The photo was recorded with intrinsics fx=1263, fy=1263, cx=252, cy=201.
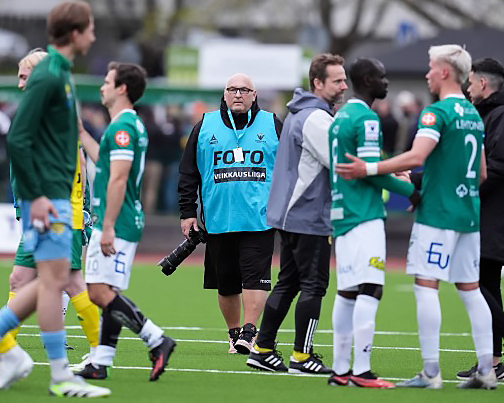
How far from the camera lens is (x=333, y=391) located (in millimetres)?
8477

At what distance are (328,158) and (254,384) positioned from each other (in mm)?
1709

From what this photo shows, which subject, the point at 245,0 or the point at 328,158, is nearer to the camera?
the point at 328,158

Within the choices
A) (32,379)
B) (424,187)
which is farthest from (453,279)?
(32,379)

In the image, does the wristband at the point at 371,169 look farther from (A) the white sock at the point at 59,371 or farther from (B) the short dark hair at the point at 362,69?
(A) the white sock at the point at 59,371

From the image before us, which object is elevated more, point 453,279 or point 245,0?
point 245,0

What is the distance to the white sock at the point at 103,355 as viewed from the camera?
8.73 m

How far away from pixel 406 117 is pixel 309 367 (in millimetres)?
17020

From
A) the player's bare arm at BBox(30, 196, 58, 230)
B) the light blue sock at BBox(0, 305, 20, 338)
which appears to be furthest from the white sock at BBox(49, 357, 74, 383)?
the player's bare arm at BBox(30, 196, 58, 230)

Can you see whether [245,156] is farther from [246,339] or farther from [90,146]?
[90,146]

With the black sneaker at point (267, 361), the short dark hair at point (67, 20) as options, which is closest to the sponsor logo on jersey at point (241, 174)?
the black sneaker at point (267, 361)

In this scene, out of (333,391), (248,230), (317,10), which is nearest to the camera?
(333,391)

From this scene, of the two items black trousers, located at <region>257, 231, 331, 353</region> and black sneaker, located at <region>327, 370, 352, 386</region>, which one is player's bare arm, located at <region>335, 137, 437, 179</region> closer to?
black trousers, located at <region>257, 231, 331, 353</region>

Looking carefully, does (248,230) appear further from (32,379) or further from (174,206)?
(174,206)

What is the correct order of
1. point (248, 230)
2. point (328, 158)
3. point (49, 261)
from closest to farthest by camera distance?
point (49, 261) → point (328, 158) → point (248, 230)
